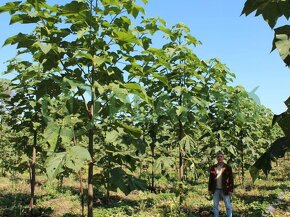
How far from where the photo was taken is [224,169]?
991cm

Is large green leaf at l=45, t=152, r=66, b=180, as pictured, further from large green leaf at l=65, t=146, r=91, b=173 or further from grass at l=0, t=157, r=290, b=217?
grass at l=0, t=157, r=290, b=217

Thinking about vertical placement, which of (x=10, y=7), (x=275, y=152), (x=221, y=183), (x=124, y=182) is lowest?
(x=221, y=183)

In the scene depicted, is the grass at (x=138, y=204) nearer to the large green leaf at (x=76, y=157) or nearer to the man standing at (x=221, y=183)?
the man standing at (x=221, y=183)

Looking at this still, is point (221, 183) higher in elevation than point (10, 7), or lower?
lower

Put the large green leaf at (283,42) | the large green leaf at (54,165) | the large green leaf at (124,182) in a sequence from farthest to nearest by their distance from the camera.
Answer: the large green leaf at (124,182), the large green leaf at (54,165), the large green leaf at (283,42)

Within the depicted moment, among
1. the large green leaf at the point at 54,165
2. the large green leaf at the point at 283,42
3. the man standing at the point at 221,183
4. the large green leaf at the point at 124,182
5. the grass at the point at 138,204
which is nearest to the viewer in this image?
the large green leaf at the point at 283,42

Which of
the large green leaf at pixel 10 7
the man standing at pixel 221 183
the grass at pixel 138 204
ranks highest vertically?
the large green leaf at pixel 10 7

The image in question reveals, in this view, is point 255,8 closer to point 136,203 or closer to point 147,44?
point 147,44

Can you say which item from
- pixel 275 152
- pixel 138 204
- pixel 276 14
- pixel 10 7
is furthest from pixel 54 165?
pixel 138 204

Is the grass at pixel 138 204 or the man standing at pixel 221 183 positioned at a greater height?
the man standing at pixel 221 183

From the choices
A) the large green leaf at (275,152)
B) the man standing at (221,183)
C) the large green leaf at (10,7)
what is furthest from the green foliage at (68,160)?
the man standing at (221,183)

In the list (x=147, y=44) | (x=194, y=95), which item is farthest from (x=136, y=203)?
(x=147, y=44)

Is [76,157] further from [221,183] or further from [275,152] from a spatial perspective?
[221,183]

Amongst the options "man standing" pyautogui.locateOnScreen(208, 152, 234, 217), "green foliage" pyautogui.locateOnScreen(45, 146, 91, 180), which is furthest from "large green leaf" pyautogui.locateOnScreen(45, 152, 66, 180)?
"man standing" pyautogui.locateOnScreen(208, 152, 234, 217)
